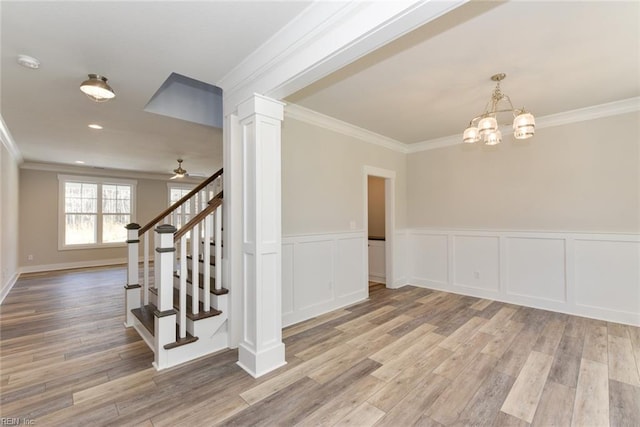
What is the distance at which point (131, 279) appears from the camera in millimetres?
3398

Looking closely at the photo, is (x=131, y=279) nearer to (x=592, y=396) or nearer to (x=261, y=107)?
(x=261, y=107)

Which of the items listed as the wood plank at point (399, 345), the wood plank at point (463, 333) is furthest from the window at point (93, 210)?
the wood plank at point (463, 333)

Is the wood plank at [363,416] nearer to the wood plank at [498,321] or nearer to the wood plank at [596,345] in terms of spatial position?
the wood plank at [498,321]

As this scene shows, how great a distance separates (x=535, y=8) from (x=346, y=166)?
102 inches

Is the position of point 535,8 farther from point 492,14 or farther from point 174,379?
point 174,379

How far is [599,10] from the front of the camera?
1.82 m

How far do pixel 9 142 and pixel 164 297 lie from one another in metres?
4.66

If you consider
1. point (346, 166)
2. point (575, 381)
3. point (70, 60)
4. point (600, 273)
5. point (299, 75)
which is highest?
point (70, 60)

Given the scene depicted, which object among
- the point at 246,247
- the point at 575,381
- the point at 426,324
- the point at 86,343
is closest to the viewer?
the point at 575,381

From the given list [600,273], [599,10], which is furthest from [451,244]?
[599,10]

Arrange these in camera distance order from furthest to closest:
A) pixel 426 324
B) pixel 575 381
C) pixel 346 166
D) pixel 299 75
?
pixel 346 166, pixel 426 324, pixel 575 381, pixel 299 75

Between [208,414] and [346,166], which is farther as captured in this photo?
[346,166]

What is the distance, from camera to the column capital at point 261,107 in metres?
2.35

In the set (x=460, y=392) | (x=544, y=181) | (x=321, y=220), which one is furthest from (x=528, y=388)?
(x=544, y=181)
